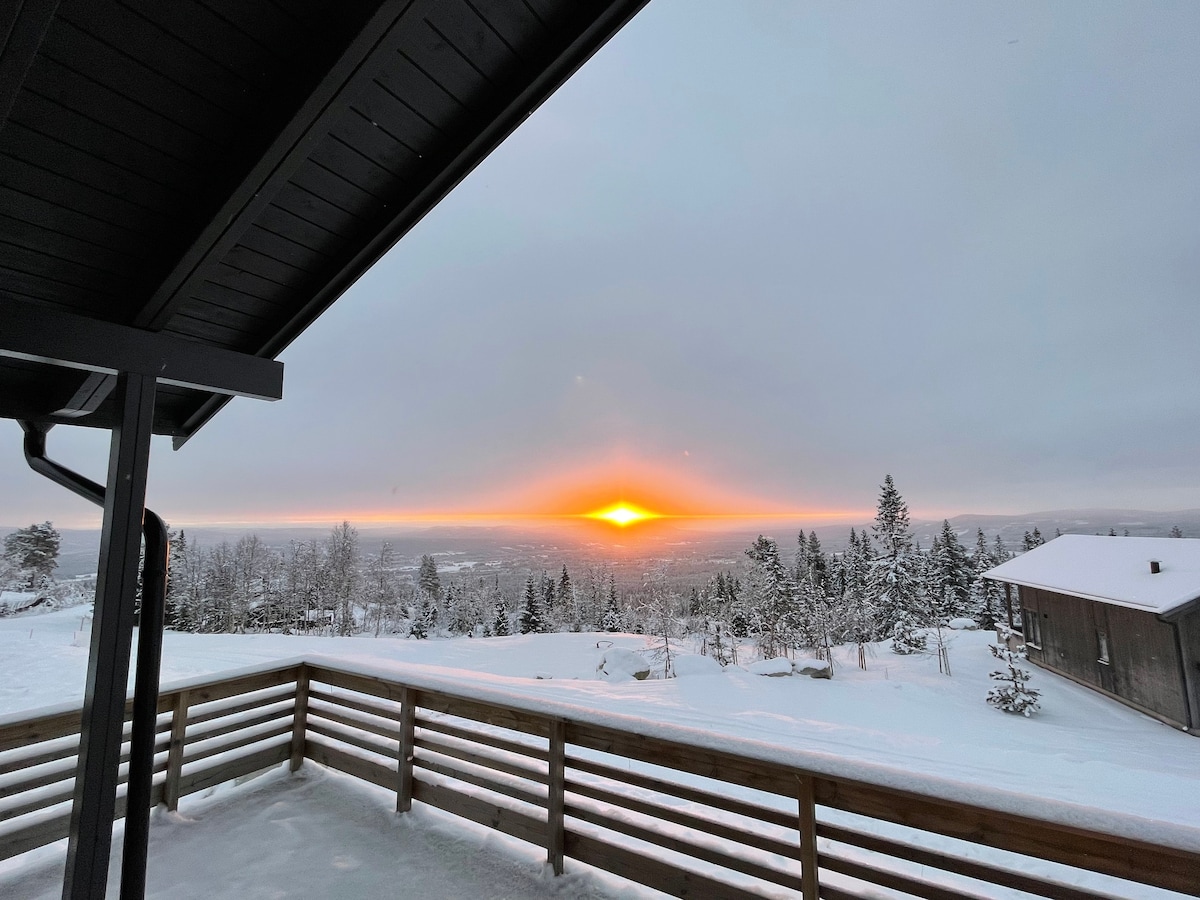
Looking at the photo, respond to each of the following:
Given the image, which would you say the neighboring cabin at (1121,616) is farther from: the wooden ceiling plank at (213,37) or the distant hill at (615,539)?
the wooden ceiling plank at (213,37)

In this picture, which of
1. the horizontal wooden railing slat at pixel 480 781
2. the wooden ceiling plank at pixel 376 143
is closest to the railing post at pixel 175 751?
the horizontal wooden railing slat at pixel 480 781

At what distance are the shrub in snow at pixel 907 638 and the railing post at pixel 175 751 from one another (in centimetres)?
1896

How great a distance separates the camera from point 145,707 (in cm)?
145

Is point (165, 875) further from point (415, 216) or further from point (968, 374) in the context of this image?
point (968, 374)

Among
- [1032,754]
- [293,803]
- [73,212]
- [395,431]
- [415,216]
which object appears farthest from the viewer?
[395,431]

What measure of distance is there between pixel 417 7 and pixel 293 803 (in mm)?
3791

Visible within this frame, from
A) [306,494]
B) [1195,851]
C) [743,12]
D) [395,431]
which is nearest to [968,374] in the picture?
[743,12]

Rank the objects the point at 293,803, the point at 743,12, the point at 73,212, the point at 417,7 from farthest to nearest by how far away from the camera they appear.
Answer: the point at 743,12, the point at 293,803, the point at 73,212, the point at 417,7

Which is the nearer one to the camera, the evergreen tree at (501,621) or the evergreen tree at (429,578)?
the evergreen tree at (501,621)

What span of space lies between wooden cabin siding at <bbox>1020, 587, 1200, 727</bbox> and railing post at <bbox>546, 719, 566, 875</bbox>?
12.5 metres

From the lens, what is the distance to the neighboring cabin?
8992 millimetres

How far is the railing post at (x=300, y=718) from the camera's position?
11.1 feet

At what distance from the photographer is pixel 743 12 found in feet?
28.8

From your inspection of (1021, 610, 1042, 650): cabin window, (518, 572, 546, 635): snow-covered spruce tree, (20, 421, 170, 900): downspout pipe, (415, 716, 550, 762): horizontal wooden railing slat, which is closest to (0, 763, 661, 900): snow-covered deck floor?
(415, 716, 550, 762): horizontal wooden railing slat
